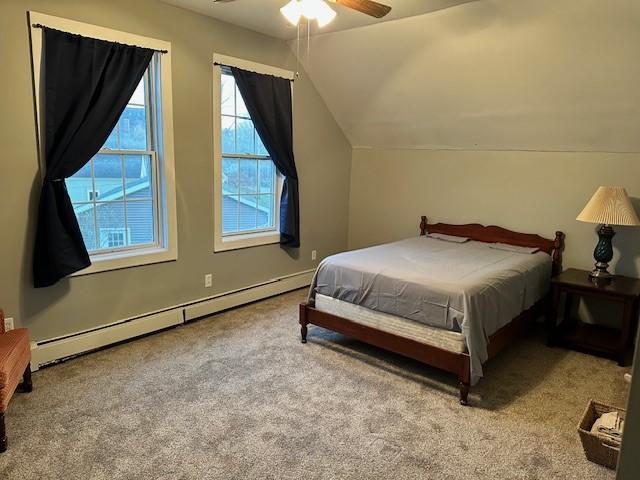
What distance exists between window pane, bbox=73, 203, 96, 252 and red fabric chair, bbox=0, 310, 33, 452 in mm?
845

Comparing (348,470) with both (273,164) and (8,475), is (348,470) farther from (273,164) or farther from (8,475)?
(273,164)

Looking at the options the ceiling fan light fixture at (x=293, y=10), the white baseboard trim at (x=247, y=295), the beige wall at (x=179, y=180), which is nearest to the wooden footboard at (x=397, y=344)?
the white baseboard trim at (x=247, y=295)

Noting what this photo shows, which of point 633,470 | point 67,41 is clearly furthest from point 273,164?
point 633,470

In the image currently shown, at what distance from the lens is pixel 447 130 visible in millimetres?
4457

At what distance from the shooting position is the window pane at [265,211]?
4574mm

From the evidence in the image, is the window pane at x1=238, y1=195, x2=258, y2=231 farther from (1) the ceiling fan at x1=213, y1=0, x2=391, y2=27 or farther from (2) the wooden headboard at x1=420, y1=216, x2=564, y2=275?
(1) the ceiling fan at x1=213, y1=0, x2=391, y2=27

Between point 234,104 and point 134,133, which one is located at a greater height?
point 234,104

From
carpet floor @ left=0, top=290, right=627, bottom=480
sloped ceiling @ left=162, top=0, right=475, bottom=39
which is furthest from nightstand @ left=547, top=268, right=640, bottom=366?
sloped ceiling @ left=162, top=0, right=475, bottom=39

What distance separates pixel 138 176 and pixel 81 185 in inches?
17.0

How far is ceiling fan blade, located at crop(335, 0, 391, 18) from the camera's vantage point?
2.48m

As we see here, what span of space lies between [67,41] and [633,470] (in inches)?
136

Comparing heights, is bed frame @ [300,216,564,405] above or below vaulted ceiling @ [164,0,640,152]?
below

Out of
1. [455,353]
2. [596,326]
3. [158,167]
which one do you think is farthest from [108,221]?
[596,326]

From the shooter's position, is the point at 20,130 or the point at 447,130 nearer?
the point at 20,130
